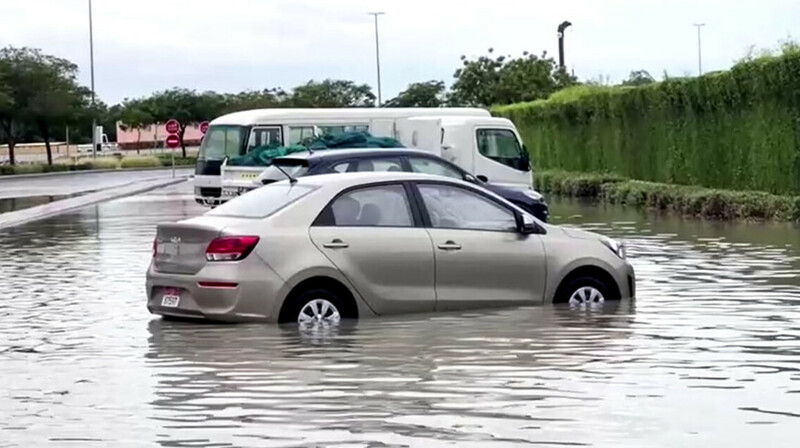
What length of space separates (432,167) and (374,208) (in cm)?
869

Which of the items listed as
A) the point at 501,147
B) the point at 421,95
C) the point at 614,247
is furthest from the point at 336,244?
the point at 421,95

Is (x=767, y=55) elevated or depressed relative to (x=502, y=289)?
elevated

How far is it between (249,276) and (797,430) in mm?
5455

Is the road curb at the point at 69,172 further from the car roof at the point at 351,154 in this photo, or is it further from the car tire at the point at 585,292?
the car tire at the point at 585,292

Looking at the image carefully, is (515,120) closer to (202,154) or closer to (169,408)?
(202,154)

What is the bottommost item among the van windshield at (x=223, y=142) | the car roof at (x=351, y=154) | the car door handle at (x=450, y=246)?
the car door handle at (x=450, y=246)

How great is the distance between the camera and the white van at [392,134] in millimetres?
29469

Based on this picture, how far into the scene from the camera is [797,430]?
835cm

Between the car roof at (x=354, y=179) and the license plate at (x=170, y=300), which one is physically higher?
the car roof at (x=354, y=179)

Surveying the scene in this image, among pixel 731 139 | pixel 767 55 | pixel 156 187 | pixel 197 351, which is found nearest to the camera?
pixel 197 351

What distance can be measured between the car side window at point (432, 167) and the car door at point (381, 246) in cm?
838

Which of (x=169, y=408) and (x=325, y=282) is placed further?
(x=325, y=282)

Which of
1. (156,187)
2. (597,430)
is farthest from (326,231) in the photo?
(156,187)

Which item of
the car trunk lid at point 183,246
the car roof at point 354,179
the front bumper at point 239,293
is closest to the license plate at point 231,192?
the car roof at point 354,179
